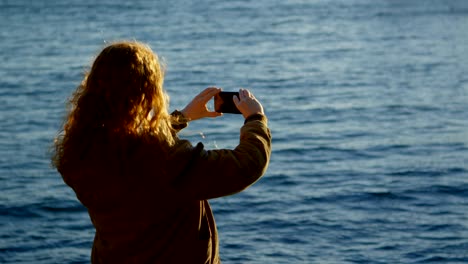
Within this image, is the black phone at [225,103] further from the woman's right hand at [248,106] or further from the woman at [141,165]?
the woman at [141,165]

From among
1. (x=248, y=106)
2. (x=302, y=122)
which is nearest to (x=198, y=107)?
(x=248, y=106)

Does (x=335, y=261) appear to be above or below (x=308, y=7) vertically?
below

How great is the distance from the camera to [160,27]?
85.0ft

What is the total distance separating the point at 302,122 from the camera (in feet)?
47.3

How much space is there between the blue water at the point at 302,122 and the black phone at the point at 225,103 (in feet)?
1.69

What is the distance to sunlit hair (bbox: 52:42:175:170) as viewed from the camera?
3.01 metres

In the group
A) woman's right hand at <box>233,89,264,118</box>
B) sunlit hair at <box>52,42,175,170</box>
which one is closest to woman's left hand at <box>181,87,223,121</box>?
woman's right hand at <box>233,89,264,118</box>

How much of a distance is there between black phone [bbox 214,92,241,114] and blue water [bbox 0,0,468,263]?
0.51m

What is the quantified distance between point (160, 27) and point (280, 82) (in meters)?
8.93

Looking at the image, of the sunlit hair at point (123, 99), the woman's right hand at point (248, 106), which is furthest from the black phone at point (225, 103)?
the sunlit hair at point (123, 99)

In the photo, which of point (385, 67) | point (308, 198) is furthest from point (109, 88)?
point (385, 67)

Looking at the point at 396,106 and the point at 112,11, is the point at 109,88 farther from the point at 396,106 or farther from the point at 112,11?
the point at 112,11

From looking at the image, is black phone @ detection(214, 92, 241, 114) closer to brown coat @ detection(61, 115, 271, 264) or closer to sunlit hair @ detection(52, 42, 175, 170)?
brown coat @ detection(61, 115, 271, 264)

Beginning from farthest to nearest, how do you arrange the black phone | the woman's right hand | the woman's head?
the black phone, the woman's right hand, the woman's head
